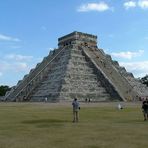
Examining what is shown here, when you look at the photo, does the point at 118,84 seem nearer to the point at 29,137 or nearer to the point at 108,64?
the point at 108,64

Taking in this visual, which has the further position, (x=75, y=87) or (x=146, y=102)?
(x=75, y=87)

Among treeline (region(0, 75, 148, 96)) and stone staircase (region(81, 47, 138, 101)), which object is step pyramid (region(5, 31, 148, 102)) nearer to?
stone staircase (region(81, 47, 138, 101))

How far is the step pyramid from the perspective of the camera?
56625mm

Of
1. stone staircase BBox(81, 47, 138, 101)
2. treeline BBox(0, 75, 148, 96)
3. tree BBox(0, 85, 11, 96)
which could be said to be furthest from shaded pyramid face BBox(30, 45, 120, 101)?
tree BBox(0, 85, 11, 96)

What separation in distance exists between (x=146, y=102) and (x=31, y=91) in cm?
4155

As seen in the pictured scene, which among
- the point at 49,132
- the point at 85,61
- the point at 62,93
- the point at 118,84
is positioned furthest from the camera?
the point at 85,61

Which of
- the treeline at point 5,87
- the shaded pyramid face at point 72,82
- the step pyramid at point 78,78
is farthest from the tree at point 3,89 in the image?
the shaded pyramid face at point 72,82

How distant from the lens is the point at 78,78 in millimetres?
59188

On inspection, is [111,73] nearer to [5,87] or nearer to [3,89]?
[3,89]

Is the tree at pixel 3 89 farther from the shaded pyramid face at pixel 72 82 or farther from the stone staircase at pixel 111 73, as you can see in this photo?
the stone staircase at pixel 111 73

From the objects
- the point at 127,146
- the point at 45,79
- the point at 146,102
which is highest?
the point at 45,79

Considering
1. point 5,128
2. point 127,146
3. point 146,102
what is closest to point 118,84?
point 146,102

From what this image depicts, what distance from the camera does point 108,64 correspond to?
66.4 metres

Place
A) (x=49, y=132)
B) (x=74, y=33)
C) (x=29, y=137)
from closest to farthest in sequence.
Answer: (x=29, y=137) < (x=49, y=132) < (x=74, y=33)
